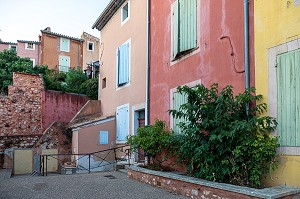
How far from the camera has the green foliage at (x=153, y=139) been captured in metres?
8.64

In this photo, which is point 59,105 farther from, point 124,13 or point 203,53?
point 203,53

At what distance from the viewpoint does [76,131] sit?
13336 millimetres

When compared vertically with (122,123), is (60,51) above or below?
above

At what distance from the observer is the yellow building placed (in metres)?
5.23

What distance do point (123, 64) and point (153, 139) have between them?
547 centimetres

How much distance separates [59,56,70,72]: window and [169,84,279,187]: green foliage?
2785 centimetres

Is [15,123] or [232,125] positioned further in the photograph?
[15,123]

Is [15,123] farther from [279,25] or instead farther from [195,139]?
[279,25]

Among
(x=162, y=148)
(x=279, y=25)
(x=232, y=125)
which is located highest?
(x=279, y=25)

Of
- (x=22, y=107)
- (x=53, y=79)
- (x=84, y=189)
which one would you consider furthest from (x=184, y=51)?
(x=53, y=79)

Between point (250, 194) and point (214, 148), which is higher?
point (214, 148)

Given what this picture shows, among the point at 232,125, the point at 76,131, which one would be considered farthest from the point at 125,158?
the point at 232,125

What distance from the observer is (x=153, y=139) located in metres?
8.66

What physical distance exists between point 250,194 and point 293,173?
0.94 meters
